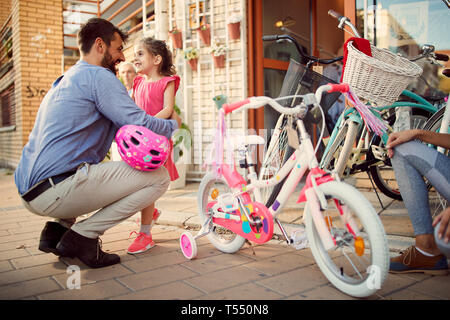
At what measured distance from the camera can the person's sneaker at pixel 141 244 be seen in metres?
2.48

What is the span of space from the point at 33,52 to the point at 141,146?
27.6ft

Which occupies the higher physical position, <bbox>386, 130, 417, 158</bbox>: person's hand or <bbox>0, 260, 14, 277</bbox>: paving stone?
<bbox>386, 130, 417, 158</bbox>: person's hand

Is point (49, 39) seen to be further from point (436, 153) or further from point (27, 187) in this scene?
point (436, 153)

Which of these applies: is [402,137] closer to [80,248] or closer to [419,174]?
[419,174]

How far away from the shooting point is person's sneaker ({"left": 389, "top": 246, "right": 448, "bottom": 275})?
1.91 meters

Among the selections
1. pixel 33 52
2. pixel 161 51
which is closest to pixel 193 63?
pixel 161 51

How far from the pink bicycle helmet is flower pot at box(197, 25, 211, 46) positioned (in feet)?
11.4

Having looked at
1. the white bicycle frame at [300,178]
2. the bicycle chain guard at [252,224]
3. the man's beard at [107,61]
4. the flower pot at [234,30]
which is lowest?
the bicycle chain guard at [252,224]

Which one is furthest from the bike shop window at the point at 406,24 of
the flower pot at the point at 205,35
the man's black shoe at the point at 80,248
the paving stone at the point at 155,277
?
the man's black shoe at the point at 80,248

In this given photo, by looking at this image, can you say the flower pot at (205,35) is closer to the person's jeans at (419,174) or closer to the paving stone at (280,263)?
the paving stone at (280,263)

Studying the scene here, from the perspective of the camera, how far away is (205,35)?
520 centimetres

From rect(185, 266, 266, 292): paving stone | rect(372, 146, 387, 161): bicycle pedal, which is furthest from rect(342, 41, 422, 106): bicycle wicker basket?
rect(185, 266, 266, 292): paving stone

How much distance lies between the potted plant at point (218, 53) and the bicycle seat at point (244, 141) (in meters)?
3.07

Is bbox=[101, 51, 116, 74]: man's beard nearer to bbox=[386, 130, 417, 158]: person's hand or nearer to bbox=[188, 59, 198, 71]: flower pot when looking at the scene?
bbox=[386, 130, 417, 158]: person's hand
